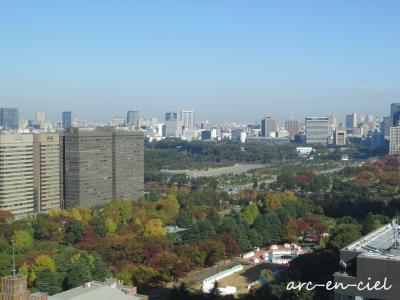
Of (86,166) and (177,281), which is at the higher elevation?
(86,166)

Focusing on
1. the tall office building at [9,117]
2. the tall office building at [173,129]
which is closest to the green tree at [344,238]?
the tall office building at [9,117]

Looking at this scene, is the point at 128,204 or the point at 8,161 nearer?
the point at 128,204

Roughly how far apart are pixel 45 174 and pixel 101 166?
7.08 feet

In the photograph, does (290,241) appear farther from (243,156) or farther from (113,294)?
(243,156)

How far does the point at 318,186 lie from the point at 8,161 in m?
11.6

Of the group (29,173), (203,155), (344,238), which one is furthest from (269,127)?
(344,238)

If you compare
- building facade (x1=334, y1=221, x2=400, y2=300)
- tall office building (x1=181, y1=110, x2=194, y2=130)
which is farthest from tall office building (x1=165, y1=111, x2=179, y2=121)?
building facade (x1=334, y1=221, x2=400, y2=300)

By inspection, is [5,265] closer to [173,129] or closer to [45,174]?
[45,174]

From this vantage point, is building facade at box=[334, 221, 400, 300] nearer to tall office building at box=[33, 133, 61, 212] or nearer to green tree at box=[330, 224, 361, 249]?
green tree at box=[330, 224, 361, 249]

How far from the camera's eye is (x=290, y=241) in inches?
600

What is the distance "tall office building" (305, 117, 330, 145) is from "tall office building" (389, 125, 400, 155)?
1381cm

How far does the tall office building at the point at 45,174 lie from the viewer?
21.0 meters

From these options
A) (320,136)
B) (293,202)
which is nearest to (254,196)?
(293,202)

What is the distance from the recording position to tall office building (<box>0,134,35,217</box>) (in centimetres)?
1977
